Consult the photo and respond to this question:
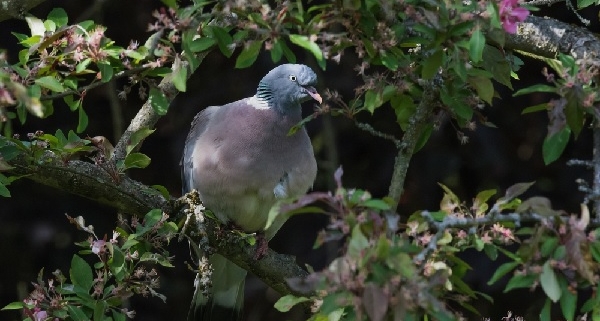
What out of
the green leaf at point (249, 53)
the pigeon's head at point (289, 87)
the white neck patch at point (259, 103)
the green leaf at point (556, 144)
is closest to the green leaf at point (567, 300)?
the green leaf at point (556, 144)

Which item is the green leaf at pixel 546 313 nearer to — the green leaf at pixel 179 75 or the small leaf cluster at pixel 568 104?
the small leaf cluster at pixel 568 104

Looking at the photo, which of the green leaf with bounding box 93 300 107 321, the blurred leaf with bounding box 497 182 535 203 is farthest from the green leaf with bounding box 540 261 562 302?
the green leaf with bounding box 93 300 107 321

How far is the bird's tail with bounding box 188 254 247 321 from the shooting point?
12.6ft

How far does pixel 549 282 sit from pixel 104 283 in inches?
42.8

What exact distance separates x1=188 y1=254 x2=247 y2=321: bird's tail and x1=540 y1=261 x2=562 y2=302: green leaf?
81.4 inches

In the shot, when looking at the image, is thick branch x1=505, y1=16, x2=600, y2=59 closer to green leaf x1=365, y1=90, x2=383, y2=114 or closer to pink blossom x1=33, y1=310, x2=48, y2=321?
green leaf x1=365, y1=90, x2=383, y2=114

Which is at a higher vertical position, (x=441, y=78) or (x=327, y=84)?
(x=441, y=78)

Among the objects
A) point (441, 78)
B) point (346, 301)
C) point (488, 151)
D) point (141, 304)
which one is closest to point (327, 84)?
point (488, 151)

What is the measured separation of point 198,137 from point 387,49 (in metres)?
1.29

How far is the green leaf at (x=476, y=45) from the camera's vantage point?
82.0 inches

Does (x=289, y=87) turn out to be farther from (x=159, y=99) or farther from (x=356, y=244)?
(x=356, y=244)

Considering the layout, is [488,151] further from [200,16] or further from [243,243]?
[200,16]

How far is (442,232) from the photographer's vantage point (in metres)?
1.93

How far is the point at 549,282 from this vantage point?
6.03ft
